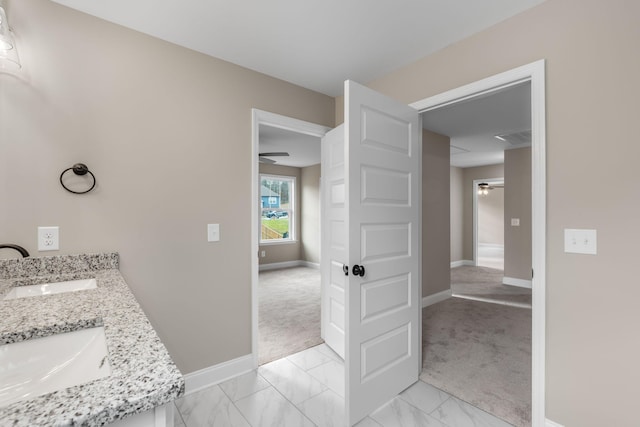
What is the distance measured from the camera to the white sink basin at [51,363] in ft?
2.54

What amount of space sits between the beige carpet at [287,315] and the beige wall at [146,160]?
55cm

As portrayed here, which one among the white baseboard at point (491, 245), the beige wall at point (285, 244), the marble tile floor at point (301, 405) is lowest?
the marble tile floor at point (301, 405)

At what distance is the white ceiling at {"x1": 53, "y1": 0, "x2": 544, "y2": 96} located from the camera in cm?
172

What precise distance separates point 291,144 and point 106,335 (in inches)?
181

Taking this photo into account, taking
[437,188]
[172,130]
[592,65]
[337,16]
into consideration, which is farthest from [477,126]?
[172,130]

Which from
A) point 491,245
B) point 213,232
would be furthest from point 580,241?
point 491,245

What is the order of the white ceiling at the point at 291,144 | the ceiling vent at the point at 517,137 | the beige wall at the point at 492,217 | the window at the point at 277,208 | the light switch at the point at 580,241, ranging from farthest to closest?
the beige wall at the point at 492,217 → the window at the point at 277,208 → the white ceiling at the point at 291,144 → the ceiling vent at the point at 517,137 → the light switch at the point at 580,241

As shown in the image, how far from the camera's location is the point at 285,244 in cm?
722

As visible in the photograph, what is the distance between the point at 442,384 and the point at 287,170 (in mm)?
5853

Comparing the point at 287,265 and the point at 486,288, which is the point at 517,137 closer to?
the point at 486,288

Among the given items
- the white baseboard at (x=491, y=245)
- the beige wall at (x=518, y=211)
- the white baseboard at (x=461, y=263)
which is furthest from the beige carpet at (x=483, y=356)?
the white baseboard at (x=491, y=245)

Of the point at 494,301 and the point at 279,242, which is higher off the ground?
the point at 279,242

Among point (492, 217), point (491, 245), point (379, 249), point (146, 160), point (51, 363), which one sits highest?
point (146, 160)

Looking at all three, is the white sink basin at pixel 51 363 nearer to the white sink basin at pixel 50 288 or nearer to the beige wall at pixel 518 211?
the white sink basin at pixel 50 288
